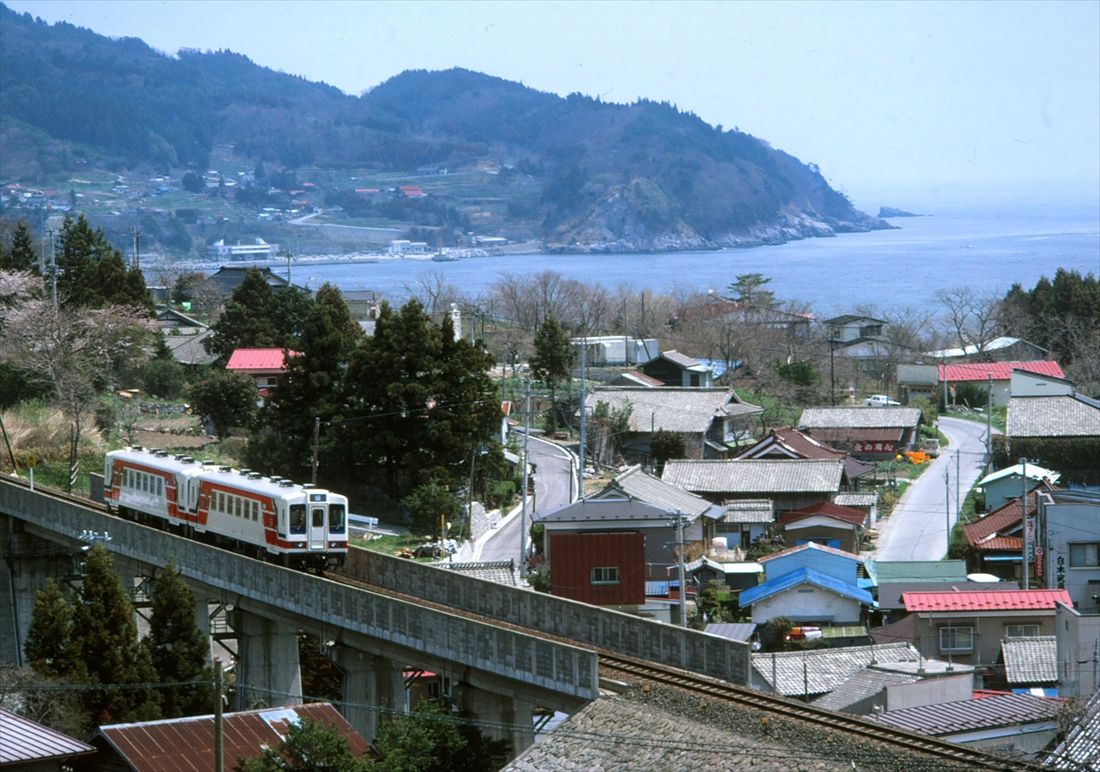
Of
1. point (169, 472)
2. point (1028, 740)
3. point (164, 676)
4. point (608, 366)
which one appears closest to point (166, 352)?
point (608, 366)

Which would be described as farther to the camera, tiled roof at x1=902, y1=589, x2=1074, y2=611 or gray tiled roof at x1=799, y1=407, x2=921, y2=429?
gray tiled roof at x1=799, y1=407, x2=921, y2=429

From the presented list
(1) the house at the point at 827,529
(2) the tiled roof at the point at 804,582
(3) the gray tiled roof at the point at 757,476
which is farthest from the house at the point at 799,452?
(2) the tiled roof at the point at 804,582

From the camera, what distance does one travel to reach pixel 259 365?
46.1 meters

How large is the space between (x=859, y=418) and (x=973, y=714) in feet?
89.3

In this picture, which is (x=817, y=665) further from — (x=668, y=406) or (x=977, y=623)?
(x=668, y=406)

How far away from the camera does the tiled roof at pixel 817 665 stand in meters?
22.1

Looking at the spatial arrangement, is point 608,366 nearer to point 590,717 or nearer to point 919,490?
point 919,490

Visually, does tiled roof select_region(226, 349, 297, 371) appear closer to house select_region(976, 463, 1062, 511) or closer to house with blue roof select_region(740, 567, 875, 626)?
house select_region(976, 463, 1062, 511)


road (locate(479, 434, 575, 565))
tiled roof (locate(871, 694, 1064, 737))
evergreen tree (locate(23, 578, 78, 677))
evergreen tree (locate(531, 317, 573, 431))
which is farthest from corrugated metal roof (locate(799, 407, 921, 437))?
evergreen tree (locate(23, 578, 78, 677))

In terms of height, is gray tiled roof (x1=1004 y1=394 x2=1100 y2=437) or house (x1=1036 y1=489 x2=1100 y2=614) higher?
gray tiled roof (x1=1004 y1=394 x2=1100 y2=437)

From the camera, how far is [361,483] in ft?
118

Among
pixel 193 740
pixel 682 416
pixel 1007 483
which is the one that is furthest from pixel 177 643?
pixel 682 416

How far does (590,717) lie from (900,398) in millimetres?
40370

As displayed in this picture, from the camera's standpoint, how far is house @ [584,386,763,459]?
139ft
